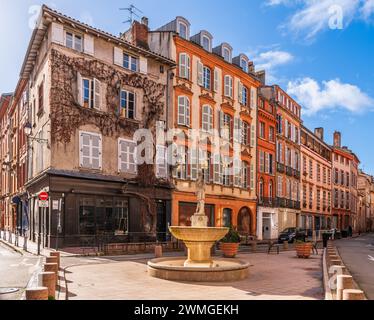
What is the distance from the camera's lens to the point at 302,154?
47.2m

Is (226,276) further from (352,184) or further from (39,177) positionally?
(352,184)

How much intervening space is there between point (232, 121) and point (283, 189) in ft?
38.9

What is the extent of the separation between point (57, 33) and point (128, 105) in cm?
591

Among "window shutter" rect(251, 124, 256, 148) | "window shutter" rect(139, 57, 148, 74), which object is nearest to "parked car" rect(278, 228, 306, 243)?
"window shutter" rect(251, 124, 256, 148)

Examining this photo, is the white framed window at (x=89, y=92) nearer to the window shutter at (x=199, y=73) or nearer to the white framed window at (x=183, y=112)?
the white framed window at (x=183, y=112)

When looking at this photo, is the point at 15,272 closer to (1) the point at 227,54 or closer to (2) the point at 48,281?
(2) the point at 48,281

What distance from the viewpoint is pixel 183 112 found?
28.7 metres

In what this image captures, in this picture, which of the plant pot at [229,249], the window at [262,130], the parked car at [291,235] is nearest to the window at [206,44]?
the window at [262,130]

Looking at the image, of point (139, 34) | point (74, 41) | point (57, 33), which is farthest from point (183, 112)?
point (57, 33)

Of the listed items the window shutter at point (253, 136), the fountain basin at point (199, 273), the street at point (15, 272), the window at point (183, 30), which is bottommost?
the street at point (15, 272)

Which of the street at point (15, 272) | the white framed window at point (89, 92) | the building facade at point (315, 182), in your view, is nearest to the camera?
the street at point (15, 272)

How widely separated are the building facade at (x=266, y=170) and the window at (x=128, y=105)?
14.8m

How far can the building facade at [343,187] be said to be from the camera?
2324 inches

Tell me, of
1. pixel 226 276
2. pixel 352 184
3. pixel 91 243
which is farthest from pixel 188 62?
pixel 352 184
